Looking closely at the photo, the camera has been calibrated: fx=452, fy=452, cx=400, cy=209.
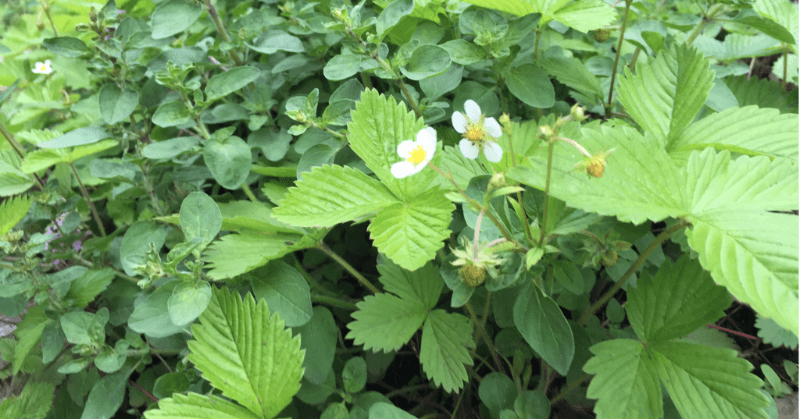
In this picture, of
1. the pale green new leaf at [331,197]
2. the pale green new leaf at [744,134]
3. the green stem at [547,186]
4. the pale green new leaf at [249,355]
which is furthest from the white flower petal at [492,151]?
the pale green new leaf at [249,355]

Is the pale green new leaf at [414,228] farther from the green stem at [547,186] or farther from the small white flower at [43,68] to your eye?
the small white flower at [43,68]

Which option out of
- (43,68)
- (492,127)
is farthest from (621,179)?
(43,68)

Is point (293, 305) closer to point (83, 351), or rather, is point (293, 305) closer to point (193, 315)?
point (193, 315)

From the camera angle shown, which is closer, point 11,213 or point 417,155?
point 417,155

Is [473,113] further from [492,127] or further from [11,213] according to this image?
[11,213]

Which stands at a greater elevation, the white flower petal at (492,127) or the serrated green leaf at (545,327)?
the white flower petal at (492,127)

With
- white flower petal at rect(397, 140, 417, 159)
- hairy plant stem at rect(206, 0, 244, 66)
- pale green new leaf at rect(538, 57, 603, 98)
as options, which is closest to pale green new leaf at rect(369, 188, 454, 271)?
white flower petal at rect(397, 140, 417, 159)

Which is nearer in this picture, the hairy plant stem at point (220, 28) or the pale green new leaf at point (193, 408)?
the pale green new leaf at point (193, 408)

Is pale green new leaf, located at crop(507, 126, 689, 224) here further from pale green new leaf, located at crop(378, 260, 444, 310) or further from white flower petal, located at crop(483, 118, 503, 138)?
pale green new leaf, located at crop(378, 260, 444, 310)
